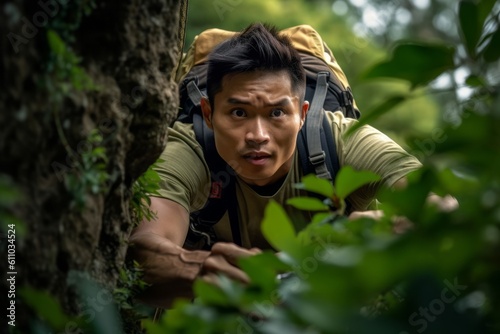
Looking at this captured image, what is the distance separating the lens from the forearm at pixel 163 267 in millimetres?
1962

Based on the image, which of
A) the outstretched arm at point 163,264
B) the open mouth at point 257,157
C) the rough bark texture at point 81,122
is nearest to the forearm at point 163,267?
the outstretched arm at point 163,264

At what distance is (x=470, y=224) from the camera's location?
0.82 m

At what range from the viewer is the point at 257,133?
2.53 meters

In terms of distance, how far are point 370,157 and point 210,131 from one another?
0.57 m

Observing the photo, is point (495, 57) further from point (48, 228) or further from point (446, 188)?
point (48, 228)

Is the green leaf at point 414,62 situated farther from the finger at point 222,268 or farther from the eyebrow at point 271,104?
the eyebrow at point 271,104

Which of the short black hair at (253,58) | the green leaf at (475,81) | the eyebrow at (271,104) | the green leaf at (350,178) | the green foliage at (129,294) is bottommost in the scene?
the green foliage at (129,294)

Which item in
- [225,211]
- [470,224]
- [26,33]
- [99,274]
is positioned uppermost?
[26,33]

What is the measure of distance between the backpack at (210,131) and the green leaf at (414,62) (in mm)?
1515

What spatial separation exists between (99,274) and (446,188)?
792 mm

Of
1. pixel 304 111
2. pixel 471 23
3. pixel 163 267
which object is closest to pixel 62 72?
pixel 471 23

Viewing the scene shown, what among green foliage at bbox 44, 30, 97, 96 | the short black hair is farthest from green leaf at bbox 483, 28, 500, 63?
the short black hair

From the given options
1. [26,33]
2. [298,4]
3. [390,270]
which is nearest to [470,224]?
[390,270]

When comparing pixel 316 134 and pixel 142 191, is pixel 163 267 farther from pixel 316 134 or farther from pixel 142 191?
pixel 316 134
